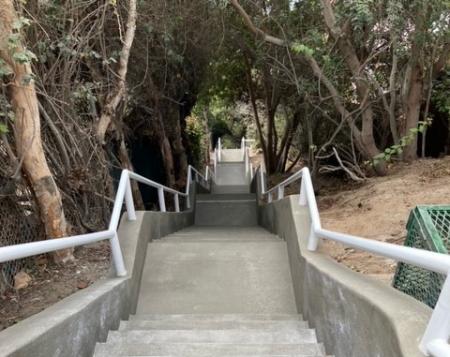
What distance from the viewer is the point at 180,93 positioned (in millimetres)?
9031

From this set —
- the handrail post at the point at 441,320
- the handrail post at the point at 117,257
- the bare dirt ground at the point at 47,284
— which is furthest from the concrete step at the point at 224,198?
the handrail post at the point at 441,320

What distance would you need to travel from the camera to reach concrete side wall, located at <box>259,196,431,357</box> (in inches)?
60.5

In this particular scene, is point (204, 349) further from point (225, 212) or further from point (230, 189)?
point (230, 189)

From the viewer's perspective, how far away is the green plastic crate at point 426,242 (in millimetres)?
2127

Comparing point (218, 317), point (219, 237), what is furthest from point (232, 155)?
point (218, 317)

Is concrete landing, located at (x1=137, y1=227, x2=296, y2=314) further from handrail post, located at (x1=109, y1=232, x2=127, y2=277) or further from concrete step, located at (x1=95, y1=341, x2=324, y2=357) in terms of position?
concrete step, located at (x1=95, y1=341, x2=324, y2=357)

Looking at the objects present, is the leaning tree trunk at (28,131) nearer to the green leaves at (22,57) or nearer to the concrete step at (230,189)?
the green leaves at (22,57)

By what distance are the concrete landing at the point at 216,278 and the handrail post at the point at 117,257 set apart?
0.48m

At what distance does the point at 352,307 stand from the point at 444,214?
73cm

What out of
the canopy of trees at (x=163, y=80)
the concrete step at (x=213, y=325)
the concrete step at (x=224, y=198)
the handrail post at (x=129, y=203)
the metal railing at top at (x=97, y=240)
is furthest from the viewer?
the concrete step at (x=224, y=198)

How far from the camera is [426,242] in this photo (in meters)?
2.20

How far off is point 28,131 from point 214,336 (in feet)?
6.83

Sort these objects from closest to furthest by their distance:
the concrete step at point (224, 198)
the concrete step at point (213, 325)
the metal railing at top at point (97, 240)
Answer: the metal railing at top at point (97, 240) < the concrete step at point (213, 325) < the concrete step at point (224, 198)

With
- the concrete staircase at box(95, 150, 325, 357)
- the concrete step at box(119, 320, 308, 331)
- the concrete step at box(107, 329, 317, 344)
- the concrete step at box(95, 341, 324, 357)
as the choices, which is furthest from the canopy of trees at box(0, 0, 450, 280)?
the concrete step at box(95, 341, 324, 357)
